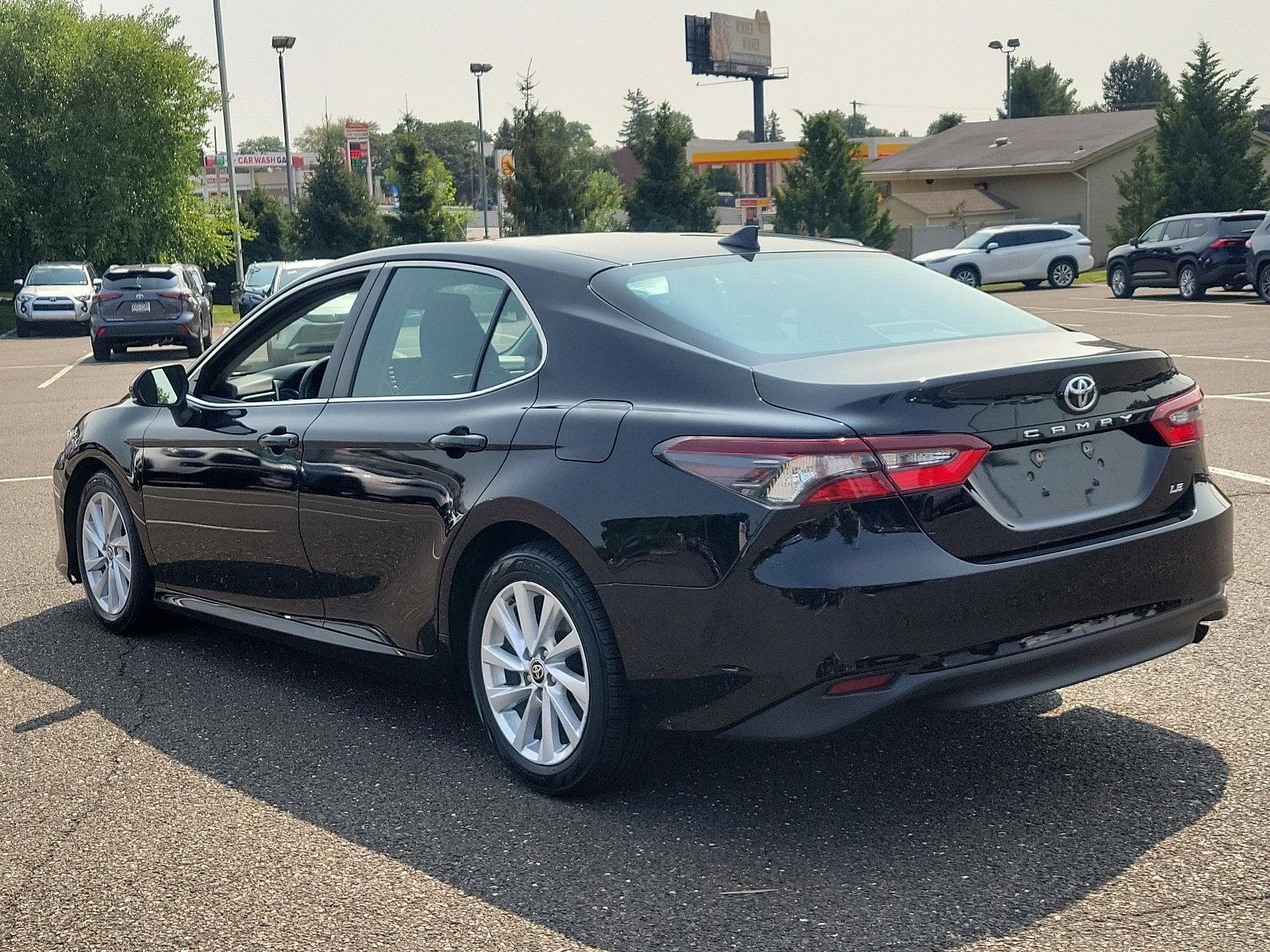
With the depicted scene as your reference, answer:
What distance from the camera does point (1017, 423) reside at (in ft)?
12.6

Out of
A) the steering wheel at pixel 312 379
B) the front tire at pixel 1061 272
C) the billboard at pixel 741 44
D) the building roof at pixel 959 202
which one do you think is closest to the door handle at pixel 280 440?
the steering wheel at pixel 312 379

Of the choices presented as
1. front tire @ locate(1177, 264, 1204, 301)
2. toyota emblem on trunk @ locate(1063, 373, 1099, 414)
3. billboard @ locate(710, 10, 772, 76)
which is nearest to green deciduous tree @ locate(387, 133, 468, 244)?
front tire @ locate(1177, 264, 1204, 301)

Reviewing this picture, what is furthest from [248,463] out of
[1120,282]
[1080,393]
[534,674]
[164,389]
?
[1120,282]

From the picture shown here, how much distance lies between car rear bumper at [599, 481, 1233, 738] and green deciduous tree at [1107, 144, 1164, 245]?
144 feet

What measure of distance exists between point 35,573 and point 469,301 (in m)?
4.02

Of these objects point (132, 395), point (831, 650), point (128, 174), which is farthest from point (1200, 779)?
point (128, 174)

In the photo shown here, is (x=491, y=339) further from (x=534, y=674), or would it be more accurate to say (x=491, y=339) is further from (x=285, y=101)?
(x=285, y=101)

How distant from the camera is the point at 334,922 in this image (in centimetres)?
356

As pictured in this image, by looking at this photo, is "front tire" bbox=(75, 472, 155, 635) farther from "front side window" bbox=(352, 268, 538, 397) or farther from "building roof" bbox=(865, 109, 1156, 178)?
"building roof" bbox=(865, 109, 1156, 178)

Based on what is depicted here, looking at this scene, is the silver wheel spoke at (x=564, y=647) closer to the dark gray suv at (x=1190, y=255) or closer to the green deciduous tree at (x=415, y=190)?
the dark gray suv at (x=1190, y=255)

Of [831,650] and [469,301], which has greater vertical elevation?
[469,301]

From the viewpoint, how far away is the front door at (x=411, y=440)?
4.53 metres

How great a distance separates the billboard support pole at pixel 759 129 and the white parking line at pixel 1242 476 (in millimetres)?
113261

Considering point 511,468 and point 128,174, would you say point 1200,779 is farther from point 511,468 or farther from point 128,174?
point 128,174
